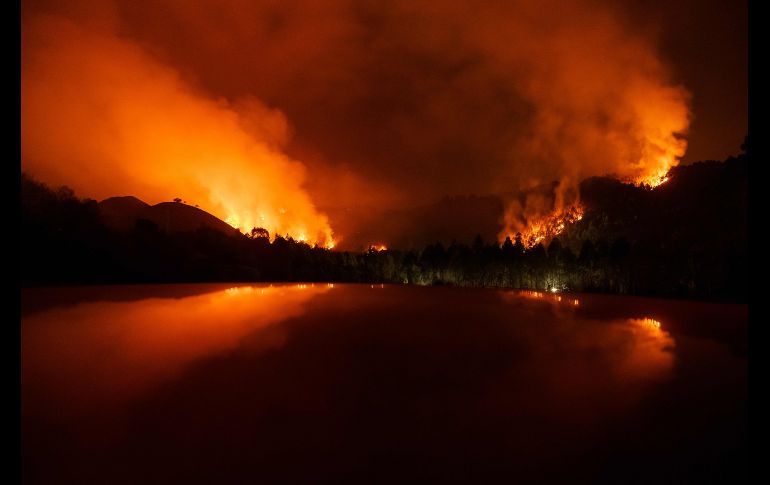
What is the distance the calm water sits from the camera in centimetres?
360

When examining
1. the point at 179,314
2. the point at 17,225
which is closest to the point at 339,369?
the point at 17,225

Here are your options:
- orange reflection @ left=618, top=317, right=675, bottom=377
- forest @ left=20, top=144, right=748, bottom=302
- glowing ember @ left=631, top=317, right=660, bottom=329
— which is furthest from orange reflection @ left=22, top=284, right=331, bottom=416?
forest @ left=20, top=144, right=748, bottom=302

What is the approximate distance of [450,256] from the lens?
122ft

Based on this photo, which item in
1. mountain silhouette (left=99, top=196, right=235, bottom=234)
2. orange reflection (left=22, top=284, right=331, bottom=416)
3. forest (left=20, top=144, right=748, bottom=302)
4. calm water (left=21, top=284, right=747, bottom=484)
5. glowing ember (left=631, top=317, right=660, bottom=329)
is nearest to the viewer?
calm water (left=21, top=284, right=747, bottom=484)

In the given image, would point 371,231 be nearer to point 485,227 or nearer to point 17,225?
point 485,227

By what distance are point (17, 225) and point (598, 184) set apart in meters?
82.3

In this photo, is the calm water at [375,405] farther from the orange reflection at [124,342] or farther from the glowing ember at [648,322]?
the glowing ember at [648,322]

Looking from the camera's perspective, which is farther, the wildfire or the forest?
the wildfire

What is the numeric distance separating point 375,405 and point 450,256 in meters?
32.8

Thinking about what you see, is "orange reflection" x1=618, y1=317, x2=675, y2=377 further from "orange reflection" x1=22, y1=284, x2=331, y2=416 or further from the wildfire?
the wildfire

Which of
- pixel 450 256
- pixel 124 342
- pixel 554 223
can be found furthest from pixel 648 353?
pixel 554 223

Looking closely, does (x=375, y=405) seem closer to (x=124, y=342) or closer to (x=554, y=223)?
(x=124, y=342)

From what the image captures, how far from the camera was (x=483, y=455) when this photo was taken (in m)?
3.76

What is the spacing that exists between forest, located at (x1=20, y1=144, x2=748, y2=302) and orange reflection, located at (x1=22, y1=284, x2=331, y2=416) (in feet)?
48.2
